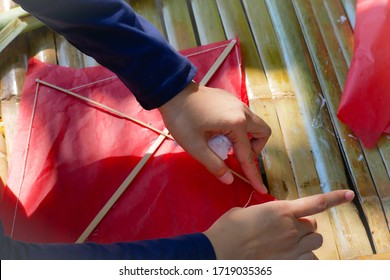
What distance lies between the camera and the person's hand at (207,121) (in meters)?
0.74

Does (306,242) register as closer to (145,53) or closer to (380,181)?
(380,181)

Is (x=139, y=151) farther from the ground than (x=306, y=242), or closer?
farther from the ground

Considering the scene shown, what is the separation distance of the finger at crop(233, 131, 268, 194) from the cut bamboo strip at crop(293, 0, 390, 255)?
0.16m

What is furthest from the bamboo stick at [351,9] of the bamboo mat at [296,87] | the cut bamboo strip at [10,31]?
the cut bamboo strip at [10,31]

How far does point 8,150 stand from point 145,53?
39cm

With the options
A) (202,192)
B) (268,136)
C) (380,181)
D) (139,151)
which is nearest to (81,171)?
(139,151)

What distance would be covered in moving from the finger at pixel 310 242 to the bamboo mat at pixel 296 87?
0.20ft

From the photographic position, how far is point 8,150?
3.07 ft

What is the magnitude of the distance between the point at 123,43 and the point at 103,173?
26 centimetres

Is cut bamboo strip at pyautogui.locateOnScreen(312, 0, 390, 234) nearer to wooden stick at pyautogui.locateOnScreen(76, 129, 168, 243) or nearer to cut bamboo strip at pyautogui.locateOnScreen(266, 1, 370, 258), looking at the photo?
cut bamboo strip at pyautogui.locateOnScreen(266, 1, 370, 258)

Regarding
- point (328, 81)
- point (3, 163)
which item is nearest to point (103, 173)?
point (3, 163)

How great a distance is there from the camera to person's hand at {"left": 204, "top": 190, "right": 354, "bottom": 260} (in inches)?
26.9

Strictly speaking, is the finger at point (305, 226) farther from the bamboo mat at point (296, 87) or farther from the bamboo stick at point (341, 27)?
the bamboo stick at point (341, 27)

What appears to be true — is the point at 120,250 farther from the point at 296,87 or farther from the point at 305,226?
the point at 296,87
